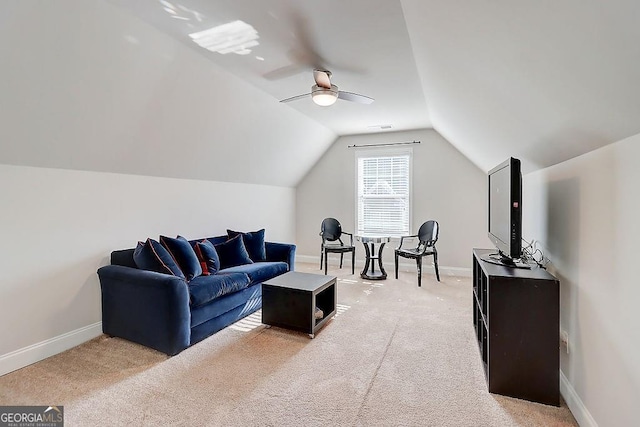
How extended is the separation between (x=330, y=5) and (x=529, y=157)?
6.88ft

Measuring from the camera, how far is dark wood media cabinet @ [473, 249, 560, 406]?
203cm

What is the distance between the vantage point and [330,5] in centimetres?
210

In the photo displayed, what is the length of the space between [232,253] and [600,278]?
11.6ft

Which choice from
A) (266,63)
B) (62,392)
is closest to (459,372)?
(62,392)

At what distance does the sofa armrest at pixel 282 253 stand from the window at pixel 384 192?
2.01 m

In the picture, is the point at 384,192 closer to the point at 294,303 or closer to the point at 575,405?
the point at 294,303

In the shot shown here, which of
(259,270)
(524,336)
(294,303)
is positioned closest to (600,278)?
(524,336)

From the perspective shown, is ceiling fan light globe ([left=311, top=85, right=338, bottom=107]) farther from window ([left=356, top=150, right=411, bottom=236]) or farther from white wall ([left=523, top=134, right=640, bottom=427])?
window ([left=356, top=150, right=411, bottom=236])

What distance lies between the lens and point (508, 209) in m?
2.28

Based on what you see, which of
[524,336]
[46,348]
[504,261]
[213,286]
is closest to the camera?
[524,336]

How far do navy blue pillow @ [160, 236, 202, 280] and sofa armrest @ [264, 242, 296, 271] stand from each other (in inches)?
50.7

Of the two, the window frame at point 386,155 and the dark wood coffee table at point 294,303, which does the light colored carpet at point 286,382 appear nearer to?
the dark wood coffee table at point 294,303

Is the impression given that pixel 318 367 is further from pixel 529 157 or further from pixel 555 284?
pixel 529 157

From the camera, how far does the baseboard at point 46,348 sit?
2.39 metres
